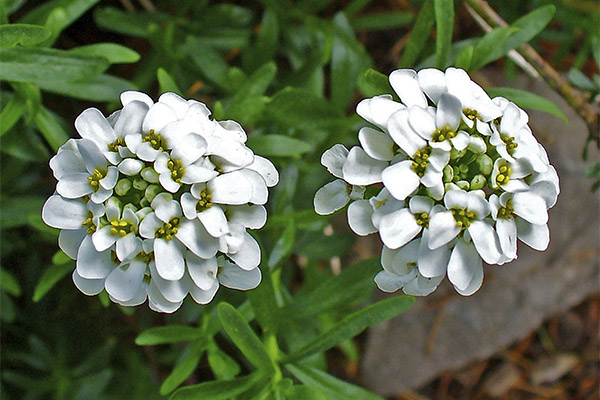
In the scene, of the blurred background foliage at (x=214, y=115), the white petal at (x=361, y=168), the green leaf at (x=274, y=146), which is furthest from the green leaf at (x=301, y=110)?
the white petal at (x=361, y=168)

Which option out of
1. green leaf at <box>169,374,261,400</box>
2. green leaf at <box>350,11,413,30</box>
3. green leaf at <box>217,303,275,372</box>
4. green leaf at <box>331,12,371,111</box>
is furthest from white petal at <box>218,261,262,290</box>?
green leaf at <box>350,11,413,30</box>

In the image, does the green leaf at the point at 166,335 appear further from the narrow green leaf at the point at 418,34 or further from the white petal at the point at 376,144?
the narrow green leaf at the point at 418,34

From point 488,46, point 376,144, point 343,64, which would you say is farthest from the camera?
point 343,64

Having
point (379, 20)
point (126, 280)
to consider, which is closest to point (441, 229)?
point (126, 280)

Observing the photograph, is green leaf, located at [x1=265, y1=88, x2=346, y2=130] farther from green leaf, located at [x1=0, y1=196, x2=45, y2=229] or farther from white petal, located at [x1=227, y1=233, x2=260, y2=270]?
green leaf, located at [x1=0, y1=196, x2=45, y2=229]

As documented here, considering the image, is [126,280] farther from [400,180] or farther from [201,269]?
[400,180]

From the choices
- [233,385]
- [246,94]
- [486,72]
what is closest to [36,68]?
[246,94]

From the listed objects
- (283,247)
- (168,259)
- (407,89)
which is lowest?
(283,247)
